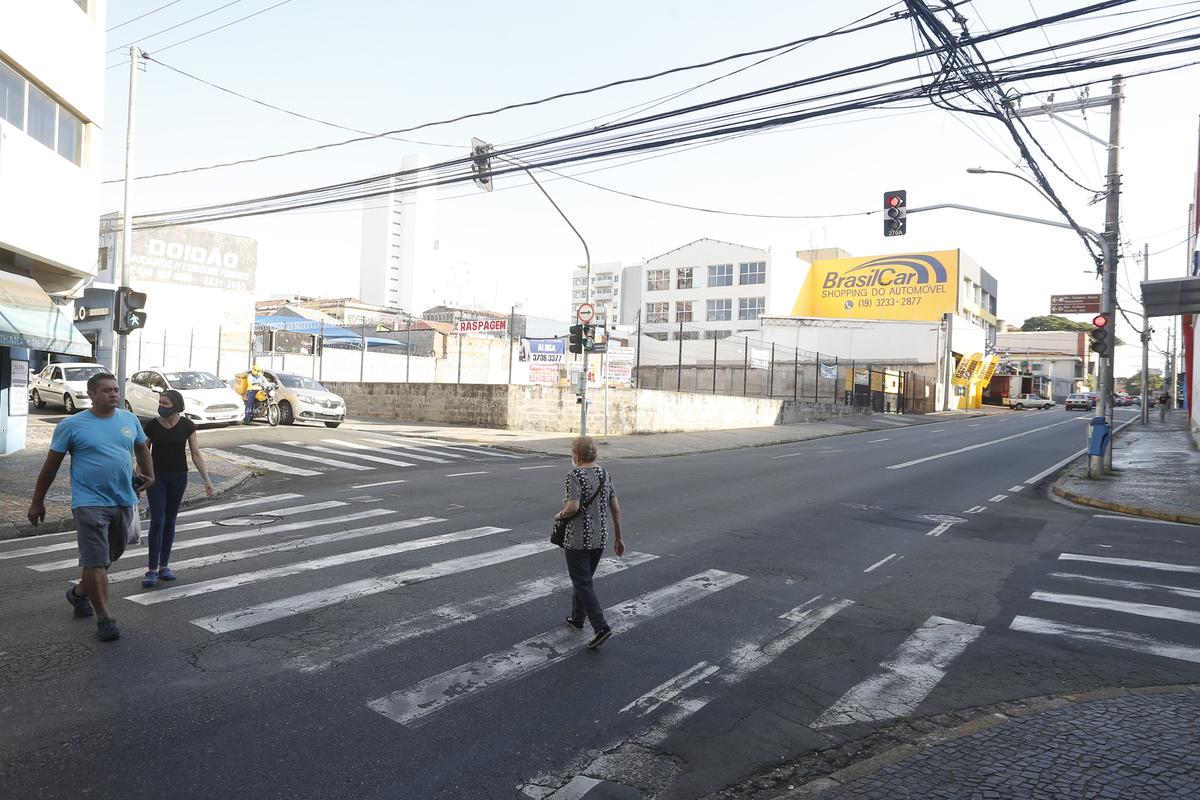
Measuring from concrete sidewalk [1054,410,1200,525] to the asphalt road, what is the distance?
188 centimetres

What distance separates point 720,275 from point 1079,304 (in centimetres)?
4898

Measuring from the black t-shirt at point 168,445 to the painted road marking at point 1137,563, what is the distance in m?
9.60

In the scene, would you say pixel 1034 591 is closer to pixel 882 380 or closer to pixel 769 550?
pixel 769 550

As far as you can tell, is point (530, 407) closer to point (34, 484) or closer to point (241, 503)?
point (241, 503)

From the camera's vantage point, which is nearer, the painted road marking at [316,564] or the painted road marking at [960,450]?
the painted road marking at [316,564]

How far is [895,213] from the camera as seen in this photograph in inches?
725

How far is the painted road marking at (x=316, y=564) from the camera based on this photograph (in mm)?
6668

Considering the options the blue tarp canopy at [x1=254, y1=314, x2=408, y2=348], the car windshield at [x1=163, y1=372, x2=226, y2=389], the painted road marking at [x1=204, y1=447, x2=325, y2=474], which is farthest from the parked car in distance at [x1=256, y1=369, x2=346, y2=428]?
the blue tarp canopy at [x1=254, y1=314, x2=408, y2=348]

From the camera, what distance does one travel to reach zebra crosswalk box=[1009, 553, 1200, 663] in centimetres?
615

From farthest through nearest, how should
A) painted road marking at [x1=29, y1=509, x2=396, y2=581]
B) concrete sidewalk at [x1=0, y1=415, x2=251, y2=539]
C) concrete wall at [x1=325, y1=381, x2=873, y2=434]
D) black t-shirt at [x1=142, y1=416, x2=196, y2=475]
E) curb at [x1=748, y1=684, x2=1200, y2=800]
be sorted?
1. concrete wall at [x1=325, y1=381, x2=873, y2=434]
2. concrete sidewalk at [x1=0, y1=415, x2=251, y2=539]
3. painted road marking at [x1=29, y1=509, x2=396, y2=581]
4. black t-shirt at [x1=142, y1=416, x2=196, y2=475]
5. curb at [x1=748, y1=684, x2=1200, y2=800]

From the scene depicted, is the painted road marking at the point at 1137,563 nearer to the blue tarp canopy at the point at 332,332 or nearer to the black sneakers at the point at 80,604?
the black sneakers at the point at 80,604

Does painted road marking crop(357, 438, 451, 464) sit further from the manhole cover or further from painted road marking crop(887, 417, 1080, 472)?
painted road marking crop(887, 417, 1080, 472)

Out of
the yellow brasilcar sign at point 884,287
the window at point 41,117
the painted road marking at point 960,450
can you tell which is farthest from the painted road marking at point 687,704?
the yellow brasilcar sign at point 884,287

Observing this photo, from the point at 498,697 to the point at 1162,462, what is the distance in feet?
72.9
